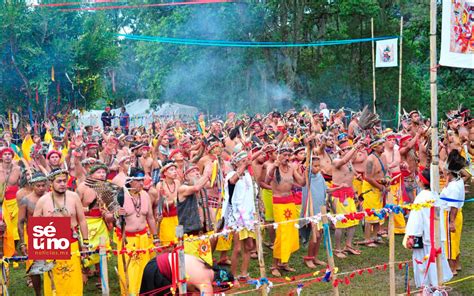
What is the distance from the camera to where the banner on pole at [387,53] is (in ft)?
75.4

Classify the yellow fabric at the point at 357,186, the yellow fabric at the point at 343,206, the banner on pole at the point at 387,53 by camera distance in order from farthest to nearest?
the banner on pole at the point at 387,53, the yellow fabric at the point at 357,186, the yellow fabric at the point at 343,206

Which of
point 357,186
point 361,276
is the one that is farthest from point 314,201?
point 357,186

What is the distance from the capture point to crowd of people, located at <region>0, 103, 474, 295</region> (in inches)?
324

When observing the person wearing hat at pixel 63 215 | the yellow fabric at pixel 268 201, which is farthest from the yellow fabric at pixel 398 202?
the person wearing hat at pixel 63 215

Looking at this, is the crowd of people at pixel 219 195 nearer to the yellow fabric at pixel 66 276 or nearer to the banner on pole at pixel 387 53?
the yellow fabric at pixel 66 276

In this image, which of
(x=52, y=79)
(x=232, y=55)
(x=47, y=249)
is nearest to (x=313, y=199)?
(x=47, y=249)

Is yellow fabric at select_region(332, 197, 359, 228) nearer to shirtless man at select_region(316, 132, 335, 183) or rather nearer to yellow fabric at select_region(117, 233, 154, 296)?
shirtless man at select_region(316, 132, 335, 183)

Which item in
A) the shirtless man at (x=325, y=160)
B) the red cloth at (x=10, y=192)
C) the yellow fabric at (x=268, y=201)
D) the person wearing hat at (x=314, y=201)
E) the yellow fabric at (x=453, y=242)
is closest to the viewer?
the yellow fabric at (x=453, y=242)

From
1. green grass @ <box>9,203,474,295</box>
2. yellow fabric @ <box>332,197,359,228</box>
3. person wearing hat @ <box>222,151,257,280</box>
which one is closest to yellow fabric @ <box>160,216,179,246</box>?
person wearing hat @ <box>222,151,257,280</box>

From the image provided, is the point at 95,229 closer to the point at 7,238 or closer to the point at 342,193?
the point at 7,238

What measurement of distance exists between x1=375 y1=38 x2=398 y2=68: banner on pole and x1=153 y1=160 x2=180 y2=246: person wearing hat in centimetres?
1474

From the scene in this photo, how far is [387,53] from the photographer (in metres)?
23.3

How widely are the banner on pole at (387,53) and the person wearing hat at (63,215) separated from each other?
16.7 meters

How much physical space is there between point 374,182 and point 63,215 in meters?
6.02
